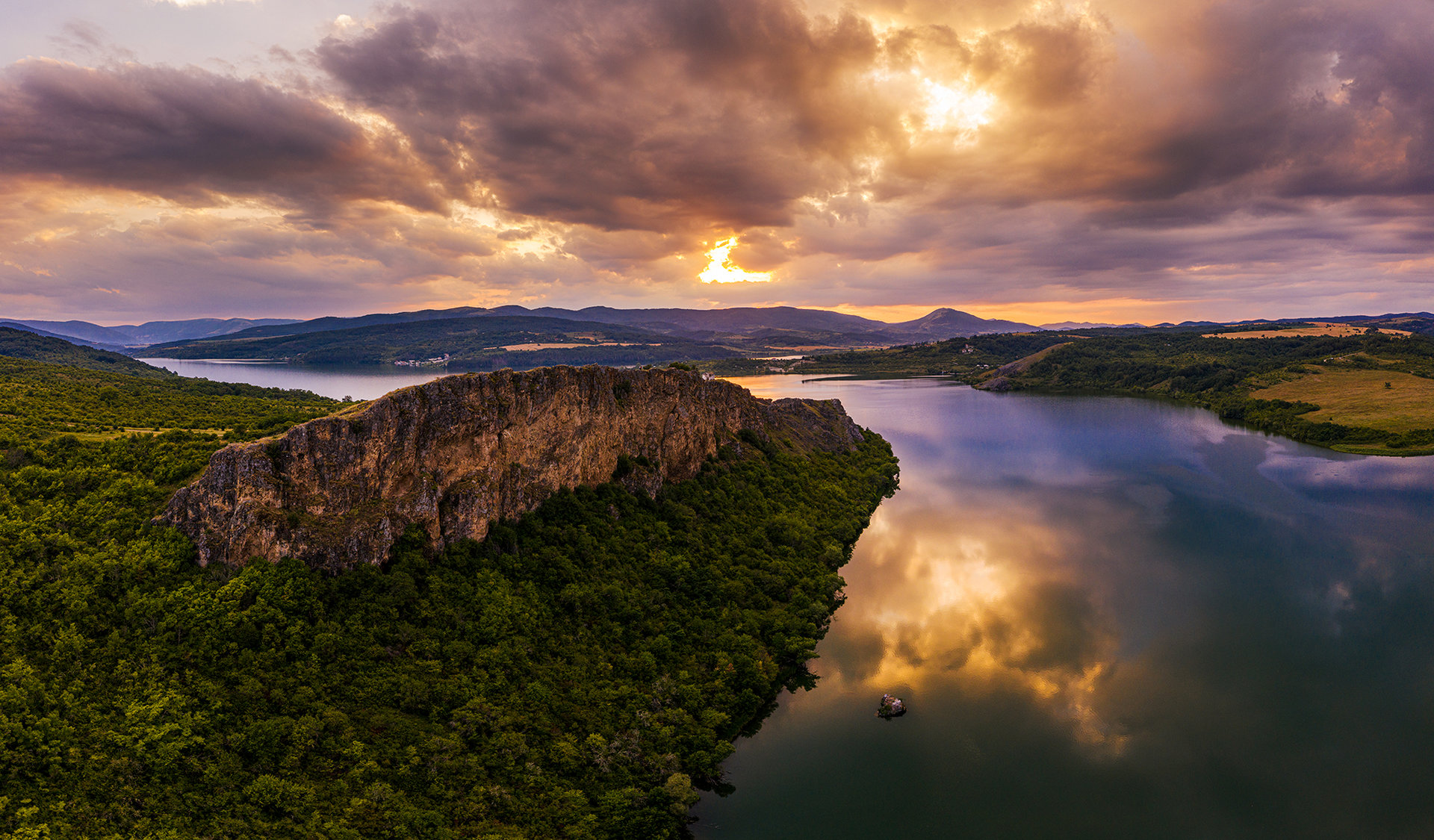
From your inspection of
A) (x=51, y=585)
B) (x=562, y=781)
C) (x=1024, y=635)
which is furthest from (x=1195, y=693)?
(x=51, y=585)

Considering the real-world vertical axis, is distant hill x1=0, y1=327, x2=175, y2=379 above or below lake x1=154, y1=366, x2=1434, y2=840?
above

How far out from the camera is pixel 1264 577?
59781 millimetres

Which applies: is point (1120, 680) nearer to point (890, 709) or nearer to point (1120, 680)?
point (1120, 680)

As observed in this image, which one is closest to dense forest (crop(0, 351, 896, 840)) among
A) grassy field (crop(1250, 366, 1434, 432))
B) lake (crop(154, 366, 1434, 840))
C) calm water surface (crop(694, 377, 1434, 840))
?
calm water surface (crop(694, 377, 1434, 840))

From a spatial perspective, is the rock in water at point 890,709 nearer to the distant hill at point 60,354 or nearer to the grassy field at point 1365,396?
the grassy field at point 1365,396

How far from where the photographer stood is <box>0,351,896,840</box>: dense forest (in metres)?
24.1

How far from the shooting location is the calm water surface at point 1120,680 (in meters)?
32.7

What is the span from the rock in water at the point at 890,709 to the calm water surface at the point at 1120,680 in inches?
20.5

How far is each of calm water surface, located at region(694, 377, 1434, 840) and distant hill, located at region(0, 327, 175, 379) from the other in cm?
18178

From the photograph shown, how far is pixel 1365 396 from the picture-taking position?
466 feet

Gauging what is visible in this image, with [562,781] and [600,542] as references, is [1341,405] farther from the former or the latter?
[562,781]

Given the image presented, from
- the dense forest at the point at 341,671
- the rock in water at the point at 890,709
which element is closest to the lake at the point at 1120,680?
the rock in water at the point at 890,709

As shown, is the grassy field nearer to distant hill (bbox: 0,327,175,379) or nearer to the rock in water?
the rock in water

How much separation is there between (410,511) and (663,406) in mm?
27610
